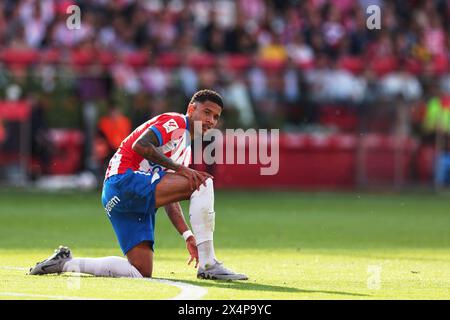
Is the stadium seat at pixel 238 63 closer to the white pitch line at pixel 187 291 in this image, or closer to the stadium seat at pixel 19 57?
the stadium seat at pixel 19 57

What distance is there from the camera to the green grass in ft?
30.5

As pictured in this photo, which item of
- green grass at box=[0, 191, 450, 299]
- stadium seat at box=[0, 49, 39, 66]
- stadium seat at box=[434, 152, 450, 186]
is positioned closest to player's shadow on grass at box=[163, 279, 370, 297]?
green grass at box=[0, 191, 450, 299]

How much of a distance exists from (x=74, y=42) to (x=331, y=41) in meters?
6.58

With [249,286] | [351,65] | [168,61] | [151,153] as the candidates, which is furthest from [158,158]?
[351,65]

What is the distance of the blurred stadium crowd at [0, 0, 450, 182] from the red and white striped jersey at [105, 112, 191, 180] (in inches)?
529

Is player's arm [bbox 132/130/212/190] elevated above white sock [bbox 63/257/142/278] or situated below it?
above

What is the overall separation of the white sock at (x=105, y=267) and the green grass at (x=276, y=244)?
4.3 inches

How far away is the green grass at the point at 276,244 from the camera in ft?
30.5

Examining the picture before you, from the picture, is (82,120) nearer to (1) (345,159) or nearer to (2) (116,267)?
(1) (345,159)

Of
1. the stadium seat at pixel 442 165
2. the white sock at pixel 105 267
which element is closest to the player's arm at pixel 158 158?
the white sock at pixel 105 267

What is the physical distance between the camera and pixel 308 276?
10.6m

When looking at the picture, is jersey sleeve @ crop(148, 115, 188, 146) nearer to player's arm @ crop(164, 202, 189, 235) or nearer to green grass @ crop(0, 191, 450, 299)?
player's arm @ crop(164, 202, 189, 235)

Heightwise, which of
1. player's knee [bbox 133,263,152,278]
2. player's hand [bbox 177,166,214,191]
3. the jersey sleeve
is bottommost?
player's knee [bbox 133,263,152,278]
